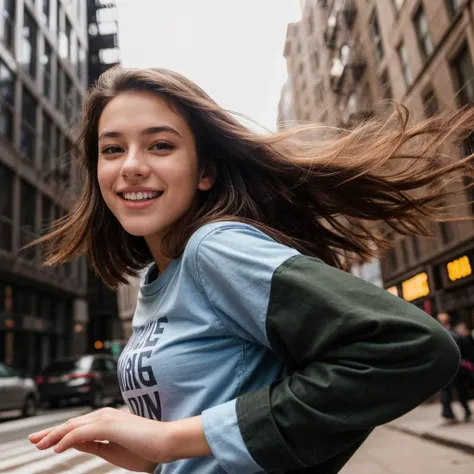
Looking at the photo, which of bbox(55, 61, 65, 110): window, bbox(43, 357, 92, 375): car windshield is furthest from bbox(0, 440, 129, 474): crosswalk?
bbox(55, 61, 65, 110): window

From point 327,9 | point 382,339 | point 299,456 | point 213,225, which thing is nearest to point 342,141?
point 213,225

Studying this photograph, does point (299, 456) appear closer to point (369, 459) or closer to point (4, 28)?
point (369, 459)

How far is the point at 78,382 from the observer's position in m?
15.3

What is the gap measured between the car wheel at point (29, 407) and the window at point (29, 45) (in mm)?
12272

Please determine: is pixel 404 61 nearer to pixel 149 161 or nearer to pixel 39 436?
pixel 149 161

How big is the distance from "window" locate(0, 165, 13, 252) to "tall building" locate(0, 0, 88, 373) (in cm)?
3

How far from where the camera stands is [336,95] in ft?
Result: 72.2

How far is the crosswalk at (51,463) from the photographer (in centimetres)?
535

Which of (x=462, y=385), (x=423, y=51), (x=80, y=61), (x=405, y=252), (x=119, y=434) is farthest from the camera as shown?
(x=80, y=61)

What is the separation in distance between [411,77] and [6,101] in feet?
43.9

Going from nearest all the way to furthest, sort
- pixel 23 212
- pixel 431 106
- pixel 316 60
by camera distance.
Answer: pixel 431 106 < pixel 23 212 < pixel 316 60

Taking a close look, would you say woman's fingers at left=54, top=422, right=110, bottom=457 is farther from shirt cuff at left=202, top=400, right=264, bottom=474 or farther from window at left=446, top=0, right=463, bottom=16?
window at left=446, top=0, right=463, bottom=16

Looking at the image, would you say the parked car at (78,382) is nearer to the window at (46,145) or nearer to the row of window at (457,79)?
the window at (46,145)

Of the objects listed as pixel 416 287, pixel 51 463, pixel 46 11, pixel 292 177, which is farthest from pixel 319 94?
pixel 46 11
